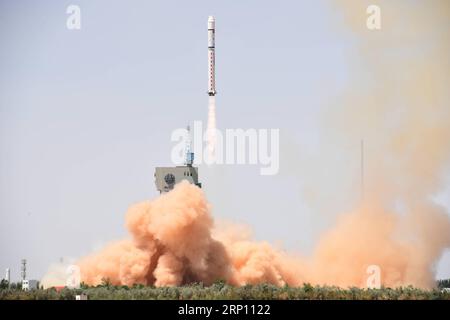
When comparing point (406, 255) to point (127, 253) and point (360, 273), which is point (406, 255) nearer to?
point (360, 273)

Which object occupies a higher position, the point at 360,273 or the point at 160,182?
the point at 160,182

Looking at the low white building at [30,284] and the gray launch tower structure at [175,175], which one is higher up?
the gray launch tower structure at [175,175]

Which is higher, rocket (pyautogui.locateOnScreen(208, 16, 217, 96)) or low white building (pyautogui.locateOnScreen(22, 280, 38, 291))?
rocket (pyautogui.locateOnScreen(208, 16, 217, 96))

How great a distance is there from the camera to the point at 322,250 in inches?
5482

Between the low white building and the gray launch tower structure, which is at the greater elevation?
the gray launch tower structure

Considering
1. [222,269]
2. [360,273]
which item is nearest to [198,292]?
[222,269]

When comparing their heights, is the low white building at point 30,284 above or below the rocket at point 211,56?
below

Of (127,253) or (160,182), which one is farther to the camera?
(160,182)
